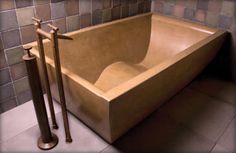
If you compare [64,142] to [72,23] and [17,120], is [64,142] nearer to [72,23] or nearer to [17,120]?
[17,120]

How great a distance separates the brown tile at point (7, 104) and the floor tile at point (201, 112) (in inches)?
41.6

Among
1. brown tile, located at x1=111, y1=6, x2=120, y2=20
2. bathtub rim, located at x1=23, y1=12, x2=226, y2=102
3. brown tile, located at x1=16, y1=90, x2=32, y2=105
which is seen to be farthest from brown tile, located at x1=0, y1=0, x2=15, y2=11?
brown tile, located at x1=111, y1=6, x2=120, y2=20

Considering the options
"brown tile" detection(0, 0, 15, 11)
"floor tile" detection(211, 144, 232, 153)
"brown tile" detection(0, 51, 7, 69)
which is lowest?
"floor tile" detection(211, 144, 232, 153)

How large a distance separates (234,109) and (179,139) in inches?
23.0

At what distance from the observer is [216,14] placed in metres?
1.90

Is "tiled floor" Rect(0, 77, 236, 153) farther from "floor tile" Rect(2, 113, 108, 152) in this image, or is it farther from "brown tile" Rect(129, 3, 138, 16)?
"brown tile" Rect(129, 3, 138, 16)

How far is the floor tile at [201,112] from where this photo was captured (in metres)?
1.47

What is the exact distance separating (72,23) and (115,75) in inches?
20.8

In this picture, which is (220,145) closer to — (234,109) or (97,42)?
(234,109)

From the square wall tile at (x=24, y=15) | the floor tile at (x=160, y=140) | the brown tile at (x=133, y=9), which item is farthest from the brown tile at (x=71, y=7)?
the floor tile at (x=160, y=140)

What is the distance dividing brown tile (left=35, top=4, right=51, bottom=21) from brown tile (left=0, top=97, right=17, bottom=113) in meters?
0.60

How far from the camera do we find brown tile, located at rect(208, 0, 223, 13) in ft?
6.07

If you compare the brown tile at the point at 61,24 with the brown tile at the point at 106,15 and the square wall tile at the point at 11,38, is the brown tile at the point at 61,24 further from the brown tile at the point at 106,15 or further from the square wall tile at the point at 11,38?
the brown tile at the point at 106,15

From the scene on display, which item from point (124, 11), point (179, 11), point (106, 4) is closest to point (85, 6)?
point (106, 4)
